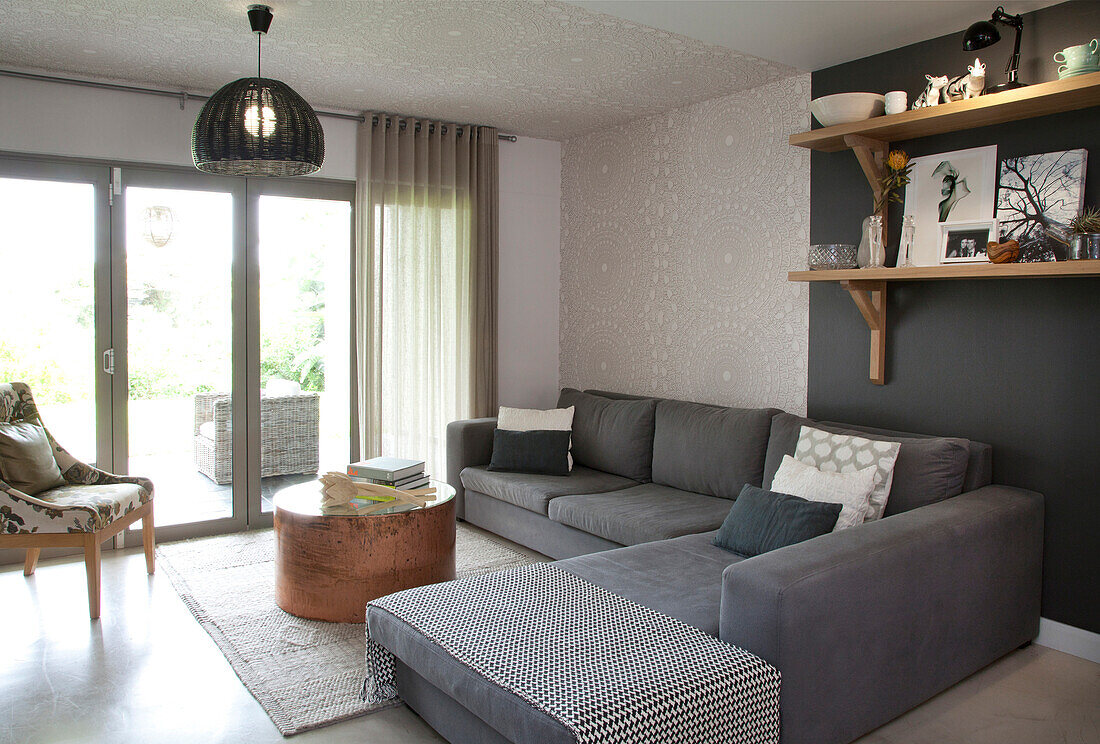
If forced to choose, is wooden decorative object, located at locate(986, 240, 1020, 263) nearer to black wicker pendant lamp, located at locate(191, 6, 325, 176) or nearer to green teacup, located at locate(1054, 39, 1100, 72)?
green teacup, located at locate(1054, 39, 1100, 72)

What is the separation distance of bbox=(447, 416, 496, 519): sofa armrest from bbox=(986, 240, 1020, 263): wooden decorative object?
284 cm

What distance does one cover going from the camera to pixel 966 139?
10.8ft

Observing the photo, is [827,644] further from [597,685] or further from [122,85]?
[122,85]

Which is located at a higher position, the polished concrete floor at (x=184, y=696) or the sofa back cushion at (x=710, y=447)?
the sofa back cushion at (x=710, y=447)

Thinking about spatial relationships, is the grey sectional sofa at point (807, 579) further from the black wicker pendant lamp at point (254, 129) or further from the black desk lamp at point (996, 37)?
the black wicker pendant lamp at point (254, 129)

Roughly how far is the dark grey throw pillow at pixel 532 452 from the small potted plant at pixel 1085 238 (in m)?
2.63

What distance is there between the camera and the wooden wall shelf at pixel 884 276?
275 centimetres

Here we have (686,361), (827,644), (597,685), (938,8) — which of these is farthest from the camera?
(686,361)

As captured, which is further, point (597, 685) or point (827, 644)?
point (827, 644)

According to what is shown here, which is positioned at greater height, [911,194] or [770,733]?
[911,194]

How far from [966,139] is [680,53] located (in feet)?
4.10

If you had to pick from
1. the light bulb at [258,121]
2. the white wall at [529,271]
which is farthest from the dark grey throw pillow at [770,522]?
the white wall at [529,271]

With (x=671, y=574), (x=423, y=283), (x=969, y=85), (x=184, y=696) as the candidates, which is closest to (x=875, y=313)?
(x=969, y=85)

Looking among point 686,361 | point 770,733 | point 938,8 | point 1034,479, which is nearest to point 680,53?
point 938,8
